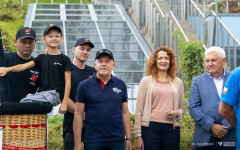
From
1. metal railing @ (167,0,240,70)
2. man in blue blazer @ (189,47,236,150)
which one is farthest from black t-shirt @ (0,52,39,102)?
metal railing @ (167,0,240,70)

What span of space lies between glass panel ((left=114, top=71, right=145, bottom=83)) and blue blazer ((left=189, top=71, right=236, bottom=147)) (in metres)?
6.96

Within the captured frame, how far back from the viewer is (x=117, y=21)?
58.1ft

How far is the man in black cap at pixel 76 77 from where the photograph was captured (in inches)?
225

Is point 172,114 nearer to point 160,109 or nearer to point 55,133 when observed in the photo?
point 160,109

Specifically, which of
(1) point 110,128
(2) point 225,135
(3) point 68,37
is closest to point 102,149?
(1) point 110,128

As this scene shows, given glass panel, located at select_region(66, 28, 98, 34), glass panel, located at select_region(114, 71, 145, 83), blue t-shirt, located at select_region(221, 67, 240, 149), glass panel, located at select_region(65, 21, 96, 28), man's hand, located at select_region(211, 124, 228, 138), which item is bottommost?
man's hand, located at select_region(211, 124, 228, 138)

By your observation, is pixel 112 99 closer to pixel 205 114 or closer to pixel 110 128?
pixel 110 128

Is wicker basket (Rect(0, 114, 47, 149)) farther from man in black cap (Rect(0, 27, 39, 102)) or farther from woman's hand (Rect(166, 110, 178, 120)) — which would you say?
woman's hand (Rect(166, 110, 178, 120))

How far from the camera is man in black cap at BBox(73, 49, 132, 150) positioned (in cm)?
516

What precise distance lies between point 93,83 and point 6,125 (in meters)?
1.18

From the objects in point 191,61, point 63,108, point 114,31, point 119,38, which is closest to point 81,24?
point 114,31

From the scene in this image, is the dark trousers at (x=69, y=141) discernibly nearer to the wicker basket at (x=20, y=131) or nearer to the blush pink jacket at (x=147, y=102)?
the blush pink jacket at (x=147, y=102)

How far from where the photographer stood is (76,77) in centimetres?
589

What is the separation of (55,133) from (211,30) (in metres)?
5.45
